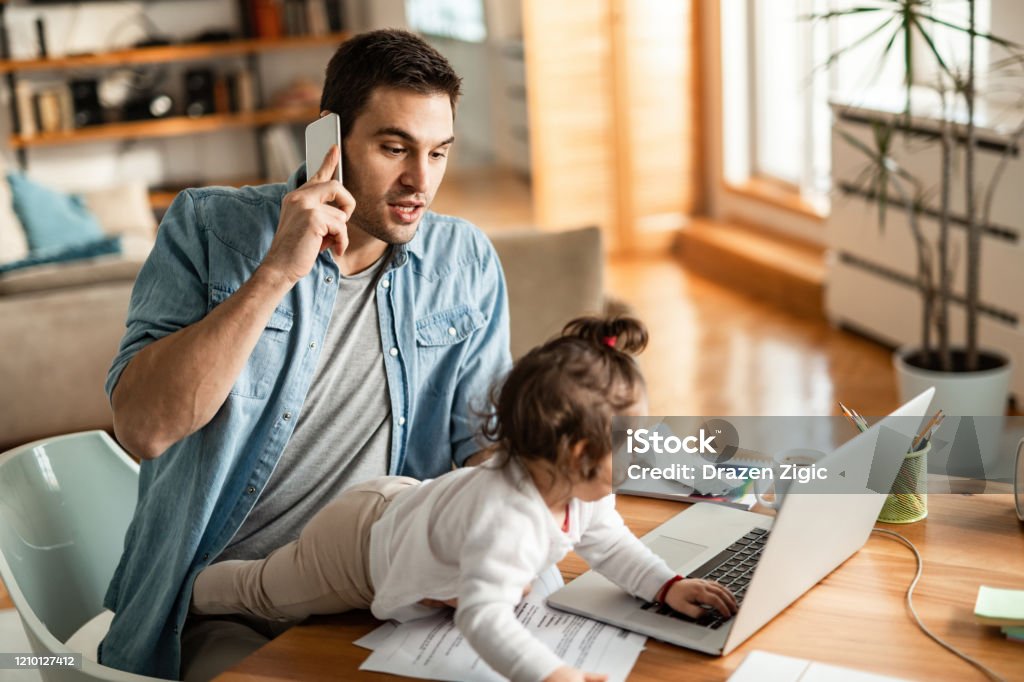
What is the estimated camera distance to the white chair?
162cm

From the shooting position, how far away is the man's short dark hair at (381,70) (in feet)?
5.21

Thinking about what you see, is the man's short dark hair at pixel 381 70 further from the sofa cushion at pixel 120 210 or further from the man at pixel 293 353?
the sofa cushion at pixel 120 210

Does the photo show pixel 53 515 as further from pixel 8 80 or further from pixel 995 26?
pixel 8 80

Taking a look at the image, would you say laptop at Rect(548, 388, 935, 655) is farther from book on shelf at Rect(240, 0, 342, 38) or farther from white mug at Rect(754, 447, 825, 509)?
book on shelf at Rect(240, 0, 342, 38)

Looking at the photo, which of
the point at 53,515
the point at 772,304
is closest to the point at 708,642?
the point at 53,515

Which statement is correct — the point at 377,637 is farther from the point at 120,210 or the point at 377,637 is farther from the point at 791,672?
the point at 120,210

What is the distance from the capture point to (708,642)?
1134 millimetres

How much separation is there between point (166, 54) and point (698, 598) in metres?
5.92

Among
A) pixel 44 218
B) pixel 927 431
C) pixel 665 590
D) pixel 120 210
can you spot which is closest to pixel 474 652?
pixel 665 590

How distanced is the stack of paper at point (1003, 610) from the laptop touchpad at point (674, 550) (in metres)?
0.32

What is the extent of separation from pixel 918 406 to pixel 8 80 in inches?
248

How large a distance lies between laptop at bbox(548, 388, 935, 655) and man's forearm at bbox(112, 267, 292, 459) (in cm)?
50

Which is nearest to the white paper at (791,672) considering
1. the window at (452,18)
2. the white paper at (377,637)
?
the white paper at (377,637)

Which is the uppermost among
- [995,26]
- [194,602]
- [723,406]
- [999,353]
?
[995,26]
